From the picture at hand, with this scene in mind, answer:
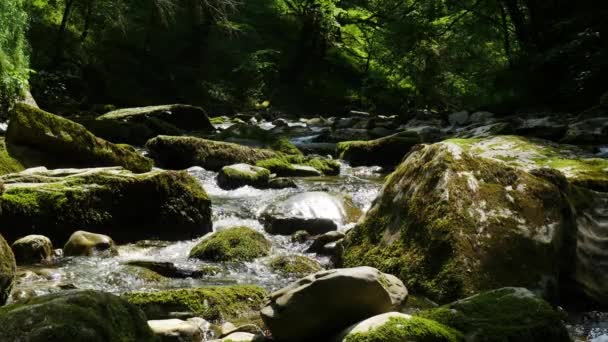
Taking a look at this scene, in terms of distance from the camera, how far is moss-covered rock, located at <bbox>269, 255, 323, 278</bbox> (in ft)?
19.0

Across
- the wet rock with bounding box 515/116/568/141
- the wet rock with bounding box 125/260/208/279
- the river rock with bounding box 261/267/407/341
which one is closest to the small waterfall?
the river rock with bounding box 261/267/407/341

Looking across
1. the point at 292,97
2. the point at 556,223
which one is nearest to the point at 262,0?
the point at 292,97

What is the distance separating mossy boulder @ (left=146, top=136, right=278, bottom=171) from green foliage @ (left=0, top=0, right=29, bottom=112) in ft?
10.3

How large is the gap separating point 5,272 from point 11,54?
31.6ft

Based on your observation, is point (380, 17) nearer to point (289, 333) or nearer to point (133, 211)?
point (133, 211)

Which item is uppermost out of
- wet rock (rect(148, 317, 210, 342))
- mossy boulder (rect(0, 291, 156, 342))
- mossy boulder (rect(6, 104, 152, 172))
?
mossy boulder (rect(6, 104, 152, 172))

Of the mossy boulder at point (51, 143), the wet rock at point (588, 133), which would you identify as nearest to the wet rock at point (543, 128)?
the wet rock at point (588, 133)

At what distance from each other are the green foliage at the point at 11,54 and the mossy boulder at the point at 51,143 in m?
3.86

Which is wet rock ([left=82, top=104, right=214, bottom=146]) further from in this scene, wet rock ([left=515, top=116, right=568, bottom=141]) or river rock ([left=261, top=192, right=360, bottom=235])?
wet rock ([left=515, top=116, right=568, bottom=141])

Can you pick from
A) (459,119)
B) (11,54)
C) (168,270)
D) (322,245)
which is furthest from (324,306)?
(459,119)

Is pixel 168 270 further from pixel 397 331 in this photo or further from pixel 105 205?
pixel 397 331

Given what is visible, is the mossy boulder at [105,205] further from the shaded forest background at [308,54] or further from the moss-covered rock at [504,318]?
the shaded forest background at [308,54]

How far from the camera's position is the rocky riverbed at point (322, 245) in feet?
11.4

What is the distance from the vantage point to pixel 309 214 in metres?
7.86
